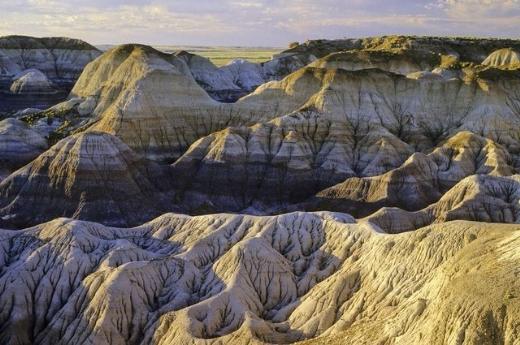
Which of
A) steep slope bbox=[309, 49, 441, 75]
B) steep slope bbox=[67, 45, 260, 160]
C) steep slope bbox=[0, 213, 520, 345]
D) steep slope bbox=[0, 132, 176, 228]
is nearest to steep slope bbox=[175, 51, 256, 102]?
steep slope bbox=[309, 49, 441, 75]

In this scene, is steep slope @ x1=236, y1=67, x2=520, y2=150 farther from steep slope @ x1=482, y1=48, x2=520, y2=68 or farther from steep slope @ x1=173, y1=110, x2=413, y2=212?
steep slope @ x1=482, y1=48, x2=520, y2=68

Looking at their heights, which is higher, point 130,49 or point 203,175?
point 130,49

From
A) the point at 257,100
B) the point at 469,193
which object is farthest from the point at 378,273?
the point at 257,100

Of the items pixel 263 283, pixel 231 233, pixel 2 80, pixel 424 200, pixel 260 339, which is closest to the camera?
pixel 260 339

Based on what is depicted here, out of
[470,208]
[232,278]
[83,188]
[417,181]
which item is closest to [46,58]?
[83,188]

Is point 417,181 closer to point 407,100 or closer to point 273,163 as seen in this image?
point 273,163

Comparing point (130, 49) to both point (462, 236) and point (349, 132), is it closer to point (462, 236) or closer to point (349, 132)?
point (349, 132)
